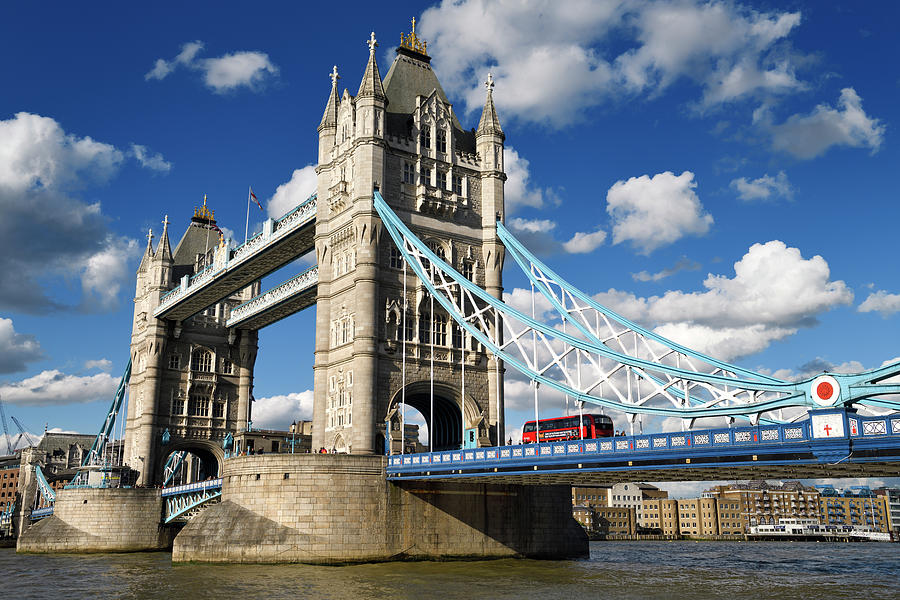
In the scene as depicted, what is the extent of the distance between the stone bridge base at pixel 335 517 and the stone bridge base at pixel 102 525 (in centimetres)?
2407

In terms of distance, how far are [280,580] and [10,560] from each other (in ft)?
106

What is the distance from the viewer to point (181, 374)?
7700 cm

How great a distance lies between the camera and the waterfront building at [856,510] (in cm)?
15850

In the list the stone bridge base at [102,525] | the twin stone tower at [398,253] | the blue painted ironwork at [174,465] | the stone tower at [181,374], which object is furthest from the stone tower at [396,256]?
the blue painted ironwork at [174,465]

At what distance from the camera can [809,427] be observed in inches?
1070

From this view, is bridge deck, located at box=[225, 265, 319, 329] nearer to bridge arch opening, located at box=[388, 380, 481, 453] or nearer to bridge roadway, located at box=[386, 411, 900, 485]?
bridge arch opening, located at box=[388, 380, 481, 453]

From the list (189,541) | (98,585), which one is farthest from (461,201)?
(98,585)

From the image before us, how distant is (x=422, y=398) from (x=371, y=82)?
1892 centimetres

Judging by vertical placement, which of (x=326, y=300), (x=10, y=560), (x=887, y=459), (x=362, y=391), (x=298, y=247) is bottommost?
(x=10, y=560)

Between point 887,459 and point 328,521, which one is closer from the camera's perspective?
point 887,459

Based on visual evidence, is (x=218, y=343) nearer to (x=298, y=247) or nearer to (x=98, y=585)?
(x=298, y=247)

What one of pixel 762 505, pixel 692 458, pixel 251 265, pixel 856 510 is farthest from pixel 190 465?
pixel 856 510

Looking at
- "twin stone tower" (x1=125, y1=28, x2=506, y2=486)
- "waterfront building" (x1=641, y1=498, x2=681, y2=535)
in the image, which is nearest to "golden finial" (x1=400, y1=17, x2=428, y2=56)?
"twin stone tower" (x1=125, y1=28, x2=506, y2=486)

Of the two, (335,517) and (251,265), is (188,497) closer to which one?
(251,265)
